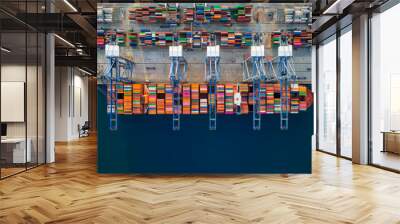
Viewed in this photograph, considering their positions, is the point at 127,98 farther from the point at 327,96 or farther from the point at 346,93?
the point at 327,96

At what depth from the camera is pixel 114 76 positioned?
6738 millimetres

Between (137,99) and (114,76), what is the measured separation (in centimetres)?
63

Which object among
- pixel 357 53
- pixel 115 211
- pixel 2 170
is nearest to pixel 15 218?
pixel 115 211

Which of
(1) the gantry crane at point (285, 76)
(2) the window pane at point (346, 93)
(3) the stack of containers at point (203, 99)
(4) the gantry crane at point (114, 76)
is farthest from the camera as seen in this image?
(2) the window pane at point (346, 93)

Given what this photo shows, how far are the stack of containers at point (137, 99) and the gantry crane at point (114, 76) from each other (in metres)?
0.30

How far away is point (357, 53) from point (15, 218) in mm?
7634

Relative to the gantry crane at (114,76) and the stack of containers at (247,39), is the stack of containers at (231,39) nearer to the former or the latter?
the stack of containers at (247,39)

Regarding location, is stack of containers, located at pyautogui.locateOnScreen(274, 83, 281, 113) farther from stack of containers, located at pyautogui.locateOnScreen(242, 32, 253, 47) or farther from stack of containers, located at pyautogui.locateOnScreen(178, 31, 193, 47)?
stack of containers, located at pyautogui.locateOnScreen(178, 31, 193, 47)

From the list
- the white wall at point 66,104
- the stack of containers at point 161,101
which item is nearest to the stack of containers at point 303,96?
the stack of containers at point 161,101

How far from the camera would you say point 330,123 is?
10539 millimetres

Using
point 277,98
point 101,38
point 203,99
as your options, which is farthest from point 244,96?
point 101,38

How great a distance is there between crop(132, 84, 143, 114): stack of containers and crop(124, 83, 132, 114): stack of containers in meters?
0.07

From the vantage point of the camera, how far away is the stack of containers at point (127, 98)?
6.59 metres

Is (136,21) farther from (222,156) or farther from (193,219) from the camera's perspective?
(193,219)
